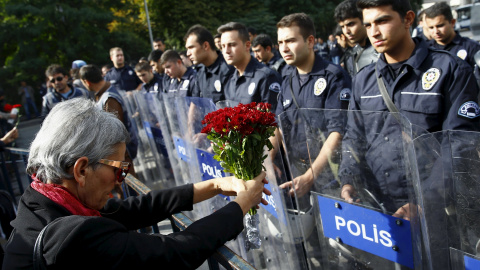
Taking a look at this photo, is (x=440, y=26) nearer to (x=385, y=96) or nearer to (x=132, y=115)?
(x=385, y=96)

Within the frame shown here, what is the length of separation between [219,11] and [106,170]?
85.3ft

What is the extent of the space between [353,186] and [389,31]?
107 cm

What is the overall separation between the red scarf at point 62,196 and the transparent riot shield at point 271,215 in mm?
1130

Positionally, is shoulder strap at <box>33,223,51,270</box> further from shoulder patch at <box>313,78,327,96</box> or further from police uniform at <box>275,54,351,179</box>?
shoulder patch at <box>313,78,327,96</box>

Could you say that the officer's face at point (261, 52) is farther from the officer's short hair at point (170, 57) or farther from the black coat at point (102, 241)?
the black coat at point (102, 241)

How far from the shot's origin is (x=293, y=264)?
8.17ft

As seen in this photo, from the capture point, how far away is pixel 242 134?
1.96m

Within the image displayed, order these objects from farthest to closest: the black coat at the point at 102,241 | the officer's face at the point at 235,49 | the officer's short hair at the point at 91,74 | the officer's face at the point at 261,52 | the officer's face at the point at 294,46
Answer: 1. the officer's face at the point at 261,52
2. the officer's short hair at the point at 91,74
3. the officer's face at the point at 235,49
4. the officer's face at the point at 294,46
5. the black coat at the point at 102,241

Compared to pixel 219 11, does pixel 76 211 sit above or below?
below

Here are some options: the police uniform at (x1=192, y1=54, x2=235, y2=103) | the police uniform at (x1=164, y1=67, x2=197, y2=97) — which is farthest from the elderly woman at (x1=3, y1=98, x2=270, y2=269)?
the police uniform at (x1=164, y1=67, x2=197, y2=97)

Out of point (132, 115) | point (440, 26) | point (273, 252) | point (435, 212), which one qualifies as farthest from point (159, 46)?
point (435, 212)

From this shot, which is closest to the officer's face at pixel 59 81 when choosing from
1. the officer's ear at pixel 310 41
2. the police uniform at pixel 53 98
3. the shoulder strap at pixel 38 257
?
the police uniform at pixel 53 98

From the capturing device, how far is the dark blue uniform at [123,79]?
9.04m

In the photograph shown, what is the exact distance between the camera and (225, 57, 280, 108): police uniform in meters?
3.88
